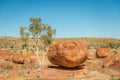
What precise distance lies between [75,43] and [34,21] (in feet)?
29.8

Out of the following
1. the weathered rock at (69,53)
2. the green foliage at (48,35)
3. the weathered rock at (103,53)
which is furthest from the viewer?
the weathered rock at (103,53)

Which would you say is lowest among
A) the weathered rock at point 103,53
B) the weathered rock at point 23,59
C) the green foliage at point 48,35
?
the weathered rock at point 23,59

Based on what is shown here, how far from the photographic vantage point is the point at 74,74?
2455 centimetres

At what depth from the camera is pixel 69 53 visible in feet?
83.3

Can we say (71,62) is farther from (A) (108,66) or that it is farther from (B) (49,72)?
(A) (108,66)

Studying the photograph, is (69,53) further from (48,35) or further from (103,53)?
(103,53)

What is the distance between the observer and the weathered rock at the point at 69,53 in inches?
1000

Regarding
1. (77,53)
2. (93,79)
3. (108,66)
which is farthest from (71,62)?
(108,66)

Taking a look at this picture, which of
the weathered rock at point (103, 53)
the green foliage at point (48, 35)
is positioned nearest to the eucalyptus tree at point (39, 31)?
the green foliage at point (48, 35)

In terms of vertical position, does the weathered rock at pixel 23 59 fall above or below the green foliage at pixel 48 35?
below

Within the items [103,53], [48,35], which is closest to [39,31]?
[48,35]

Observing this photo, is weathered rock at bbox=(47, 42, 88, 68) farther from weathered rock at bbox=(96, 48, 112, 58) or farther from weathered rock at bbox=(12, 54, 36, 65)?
weathered rock at bbox=(96, 48, 112, 58)

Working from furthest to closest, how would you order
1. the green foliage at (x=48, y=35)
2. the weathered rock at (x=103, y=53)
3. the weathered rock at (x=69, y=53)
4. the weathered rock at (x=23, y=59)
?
1. the weathered rock at (x=103, y=53)
2. the weathered rock at (x=23, y=59)
3. the green foliage at (x=48, y=35)
4. the weathered rock at (x=69, y=53)

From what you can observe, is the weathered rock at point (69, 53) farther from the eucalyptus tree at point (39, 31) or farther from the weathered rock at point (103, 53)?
the weathered rock at point (103, 53)
